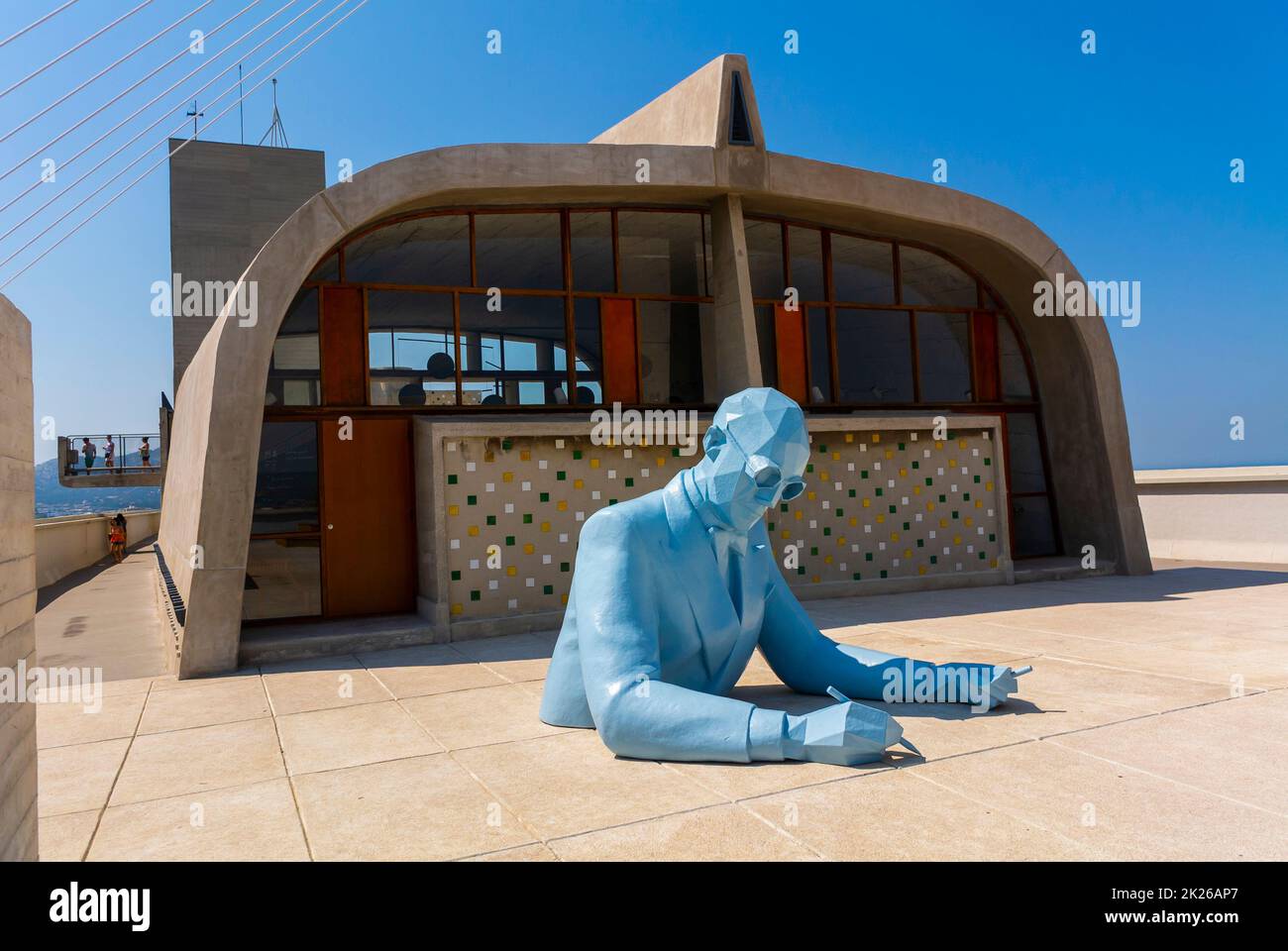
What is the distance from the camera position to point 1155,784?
3.98 m

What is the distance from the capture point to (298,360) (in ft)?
33.2

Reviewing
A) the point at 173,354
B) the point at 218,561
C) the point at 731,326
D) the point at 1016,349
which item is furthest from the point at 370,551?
the point at 173,354

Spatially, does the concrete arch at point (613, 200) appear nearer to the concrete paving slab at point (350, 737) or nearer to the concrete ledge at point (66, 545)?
the concrete paving slab at point (350, 737)

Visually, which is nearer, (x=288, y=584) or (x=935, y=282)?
(x=288, y=584)

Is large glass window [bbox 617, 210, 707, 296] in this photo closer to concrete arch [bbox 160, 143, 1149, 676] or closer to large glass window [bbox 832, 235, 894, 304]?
concrete arch [bbox 160, 143, 1149, 676]

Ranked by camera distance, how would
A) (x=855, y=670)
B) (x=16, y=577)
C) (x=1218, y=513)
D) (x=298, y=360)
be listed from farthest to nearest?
1. (x=1218, y=513)
2. (x=298, y=360)
3. (x=855, y=670)
4. (x=16, y=577)

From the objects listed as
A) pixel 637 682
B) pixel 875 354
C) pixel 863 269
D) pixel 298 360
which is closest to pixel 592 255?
pixel 298 360

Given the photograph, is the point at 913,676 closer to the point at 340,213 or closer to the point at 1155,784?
the point at 1155,784

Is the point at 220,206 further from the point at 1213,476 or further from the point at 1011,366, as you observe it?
the point at 1213,476

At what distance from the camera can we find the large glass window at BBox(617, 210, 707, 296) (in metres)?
11.9

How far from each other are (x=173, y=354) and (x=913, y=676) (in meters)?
21.2

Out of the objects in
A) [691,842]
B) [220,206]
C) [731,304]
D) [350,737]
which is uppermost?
[220,206]

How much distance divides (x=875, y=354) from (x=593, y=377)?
5.13m

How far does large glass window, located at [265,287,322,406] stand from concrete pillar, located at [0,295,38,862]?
7079mm
